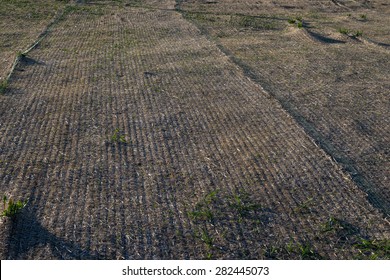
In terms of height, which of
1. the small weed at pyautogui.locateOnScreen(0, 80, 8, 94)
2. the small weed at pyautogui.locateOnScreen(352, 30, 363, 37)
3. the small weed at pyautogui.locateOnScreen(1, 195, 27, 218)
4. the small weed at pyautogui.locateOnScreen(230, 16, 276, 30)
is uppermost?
the small weed at pyautogui.locateOnScreen(1, 195, 27, 218)

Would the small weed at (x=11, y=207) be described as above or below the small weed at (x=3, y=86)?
above

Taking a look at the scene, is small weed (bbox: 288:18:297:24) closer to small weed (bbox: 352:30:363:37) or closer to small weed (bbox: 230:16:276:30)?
small weed (bbox: 230:16:276:30)

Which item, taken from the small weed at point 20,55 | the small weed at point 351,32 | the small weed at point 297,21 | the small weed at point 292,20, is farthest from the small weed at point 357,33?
the small weed at point 20,55

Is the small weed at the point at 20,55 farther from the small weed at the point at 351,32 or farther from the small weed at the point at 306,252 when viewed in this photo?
the small weed at the point at 306,252

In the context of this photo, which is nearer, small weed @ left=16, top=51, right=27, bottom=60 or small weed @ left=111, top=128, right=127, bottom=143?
small weed @ left=111, top=128, right=127, bottom=143

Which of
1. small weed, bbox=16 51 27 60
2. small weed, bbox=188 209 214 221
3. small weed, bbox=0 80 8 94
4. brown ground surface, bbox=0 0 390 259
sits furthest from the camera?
small weed, bbox=16 51 27 60

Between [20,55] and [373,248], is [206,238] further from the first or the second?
[20,55]

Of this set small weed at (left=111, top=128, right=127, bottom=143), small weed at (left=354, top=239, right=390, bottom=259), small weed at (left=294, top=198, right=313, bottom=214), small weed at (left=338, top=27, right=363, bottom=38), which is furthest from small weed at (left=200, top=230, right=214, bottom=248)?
small weed at (left=338, top=27, right=363, bottom=38)

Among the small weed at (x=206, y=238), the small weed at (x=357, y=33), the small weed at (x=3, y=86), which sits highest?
the small weed at (x=3, y=86)

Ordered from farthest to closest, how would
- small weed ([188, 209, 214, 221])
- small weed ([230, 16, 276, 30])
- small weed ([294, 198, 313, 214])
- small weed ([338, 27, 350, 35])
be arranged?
small weed ([230, 16, 276, 30]) < small weed ([338, 27, 350, 35]) < small weed ([294, 198, 313, 214]) < small weed ([188, 209, 214, 221])
